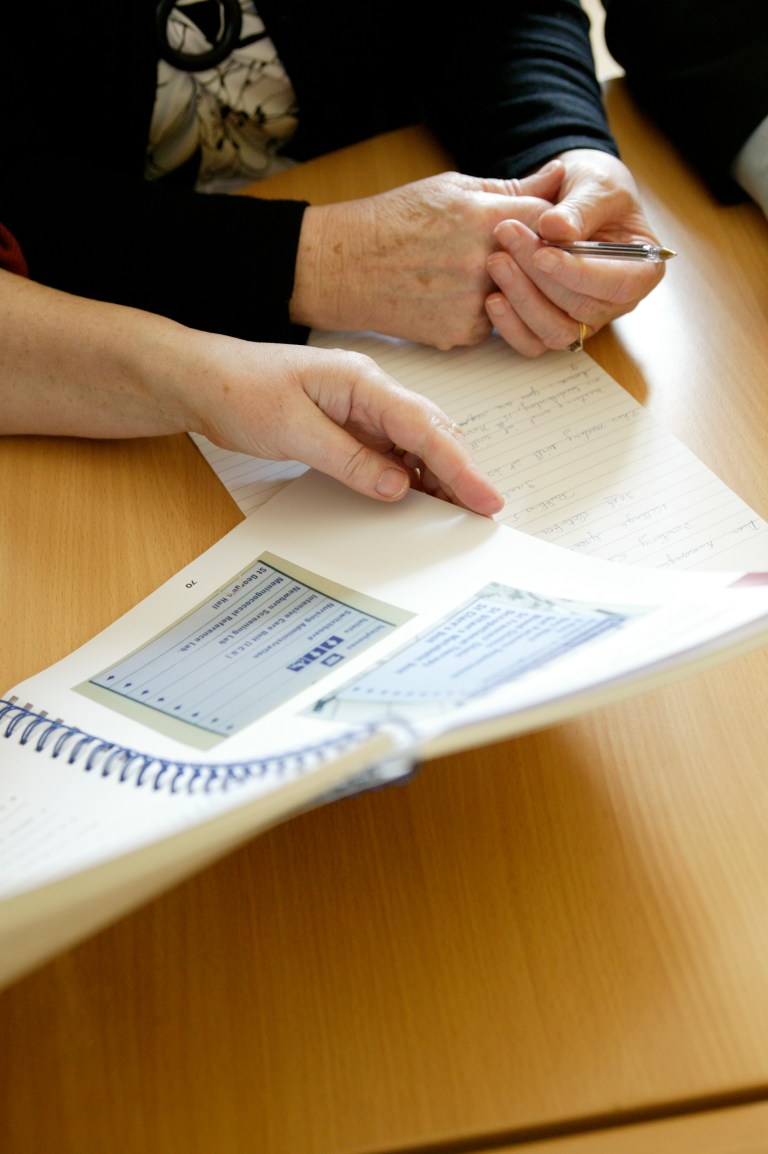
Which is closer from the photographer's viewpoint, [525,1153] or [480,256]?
[525,1153]

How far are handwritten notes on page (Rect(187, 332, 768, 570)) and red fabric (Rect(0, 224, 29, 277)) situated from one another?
0.22 metres

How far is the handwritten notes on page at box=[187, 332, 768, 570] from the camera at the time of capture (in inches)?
25.2

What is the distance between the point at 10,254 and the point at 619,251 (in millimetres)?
499

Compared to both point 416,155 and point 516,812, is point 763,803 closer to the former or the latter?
point 516,812

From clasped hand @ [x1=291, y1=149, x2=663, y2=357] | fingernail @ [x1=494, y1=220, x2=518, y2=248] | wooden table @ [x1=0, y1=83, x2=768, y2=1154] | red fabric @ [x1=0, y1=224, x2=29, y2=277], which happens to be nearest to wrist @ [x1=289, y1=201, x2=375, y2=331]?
clasped hand @ [x1=291, y1=149, x2=663, y2=357]

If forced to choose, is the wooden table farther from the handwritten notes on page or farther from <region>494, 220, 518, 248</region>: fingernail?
<region>494, 220, 518, 248</region>: fingernail

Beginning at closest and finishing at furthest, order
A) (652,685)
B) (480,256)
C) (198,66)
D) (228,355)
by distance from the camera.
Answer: (652,685) → (228,355) → (480,256) → (198,66)

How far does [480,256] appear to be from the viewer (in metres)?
0.79

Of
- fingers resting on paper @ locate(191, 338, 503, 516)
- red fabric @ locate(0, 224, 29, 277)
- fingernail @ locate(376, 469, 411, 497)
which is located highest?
red fabric @ locate(0, 224, 29, 277)

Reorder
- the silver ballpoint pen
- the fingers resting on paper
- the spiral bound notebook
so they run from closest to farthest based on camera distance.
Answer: the spiral bound notebook, the fingers resting on paper, the silver ballpoint pen

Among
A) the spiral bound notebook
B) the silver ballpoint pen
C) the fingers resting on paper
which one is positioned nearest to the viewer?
the spiral bound notebook

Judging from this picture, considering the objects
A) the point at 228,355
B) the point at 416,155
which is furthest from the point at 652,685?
the point at 416,155

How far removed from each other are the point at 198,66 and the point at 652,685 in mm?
780

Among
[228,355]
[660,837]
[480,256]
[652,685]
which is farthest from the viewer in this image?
[480,256]
